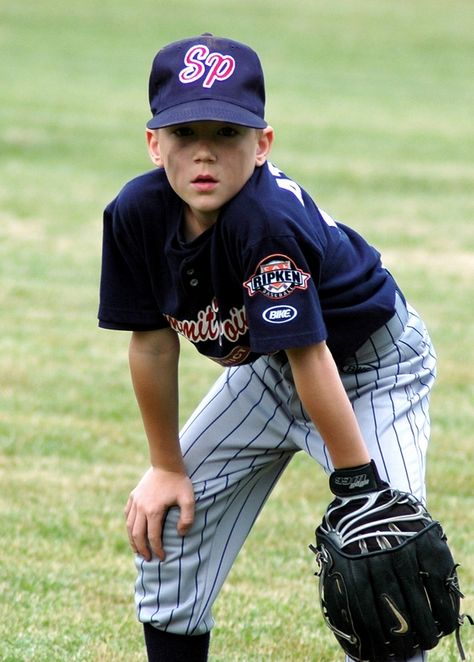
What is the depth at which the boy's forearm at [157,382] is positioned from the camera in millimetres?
3447

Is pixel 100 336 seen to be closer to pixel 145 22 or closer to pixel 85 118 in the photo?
pixel 85 118

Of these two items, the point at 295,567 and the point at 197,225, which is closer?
the point at 197,225

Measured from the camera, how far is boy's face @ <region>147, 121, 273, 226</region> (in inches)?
120

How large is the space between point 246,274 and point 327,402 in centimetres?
35

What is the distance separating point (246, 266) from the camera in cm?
300

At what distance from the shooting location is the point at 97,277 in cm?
1085

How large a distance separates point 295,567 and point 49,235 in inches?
325

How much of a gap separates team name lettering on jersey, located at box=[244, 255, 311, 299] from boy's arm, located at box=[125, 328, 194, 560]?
0.55 m

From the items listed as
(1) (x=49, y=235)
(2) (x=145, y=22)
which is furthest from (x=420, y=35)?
(1) (x=49, y=235)

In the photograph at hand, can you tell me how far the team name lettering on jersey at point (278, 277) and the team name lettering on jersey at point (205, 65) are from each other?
18.8 inches

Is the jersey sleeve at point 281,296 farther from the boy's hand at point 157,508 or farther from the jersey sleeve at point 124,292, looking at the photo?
the boy's hand at point 157,508

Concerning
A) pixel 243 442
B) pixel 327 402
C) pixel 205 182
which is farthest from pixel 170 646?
pixel 205 182

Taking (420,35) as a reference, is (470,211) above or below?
below

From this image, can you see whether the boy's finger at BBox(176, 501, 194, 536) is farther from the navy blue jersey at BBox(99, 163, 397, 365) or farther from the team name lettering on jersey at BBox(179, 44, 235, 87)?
the team name lettering on jersey at BBox(179, 44, 235, 87)
